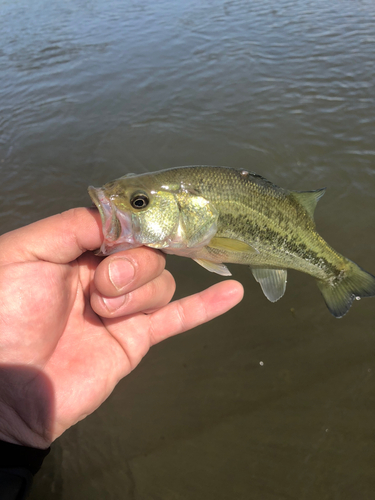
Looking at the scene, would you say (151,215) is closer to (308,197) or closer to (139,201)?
(139,201)

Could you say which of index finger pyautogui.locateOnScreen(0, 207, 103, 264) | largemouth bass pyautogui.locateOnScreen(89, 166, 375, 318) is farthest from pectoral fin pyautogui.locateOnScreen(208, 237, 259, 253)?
index finger pyautogui.locateOnScreen(0, 207, 103, 264)

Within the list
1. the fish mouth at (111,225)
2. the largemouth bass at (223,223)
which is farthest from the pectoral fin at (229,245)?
the fish mouth at (111,225)

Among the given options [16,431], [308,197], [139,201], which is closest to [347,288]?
[308,197]

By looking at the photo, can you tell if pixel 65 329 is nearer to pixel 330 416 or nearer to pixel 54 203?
pixel 330 416

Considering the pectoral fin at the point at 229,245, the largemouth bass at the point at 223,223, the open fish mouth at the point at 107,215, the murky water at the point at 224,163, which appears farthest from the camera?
the murky water at the point at 224,163

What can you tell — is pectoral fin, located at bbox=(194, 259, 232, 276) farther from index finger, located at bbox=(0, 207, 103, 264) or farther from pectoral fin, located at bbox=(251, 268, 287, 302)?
index finger, located at bbox=(0, 207, 103, 264)

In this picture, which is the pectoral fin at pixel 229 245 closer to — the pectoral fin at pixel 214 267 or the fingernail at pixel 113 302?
the pectoral fin at pixel 214 267
